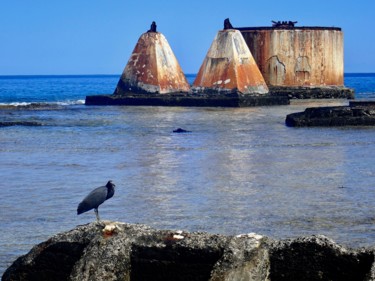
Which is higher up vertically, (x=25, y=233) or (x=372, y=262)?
(x=372, y=262)

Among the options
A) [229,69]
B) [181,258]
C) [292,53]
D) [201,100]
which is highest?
[292,53]

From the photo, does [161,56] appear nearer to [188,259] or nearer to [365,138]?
[365,138]

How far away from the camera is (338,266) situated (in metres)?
3.95

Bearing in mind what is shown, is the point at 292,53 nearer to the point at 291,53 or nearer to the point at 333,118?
the point at 291,53

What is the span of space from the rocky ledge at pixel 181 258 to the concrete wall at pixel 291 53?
3100 cm

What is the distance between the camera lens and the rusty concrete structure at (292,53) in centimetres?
3500

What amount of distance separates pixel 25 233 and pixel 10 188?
2.97m

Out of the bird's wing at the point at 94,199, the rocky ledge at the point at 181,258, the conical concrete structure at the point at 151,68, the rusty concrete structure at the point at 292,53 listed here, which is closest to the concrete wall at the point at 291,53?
the rusty concrete structure at the point at 292,53

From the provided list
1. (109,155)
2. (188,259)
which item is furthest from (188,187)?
(188,259)

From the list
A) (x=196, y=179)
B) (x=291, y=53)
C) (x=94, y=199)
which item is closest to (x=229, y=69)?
(x=291, y=53)

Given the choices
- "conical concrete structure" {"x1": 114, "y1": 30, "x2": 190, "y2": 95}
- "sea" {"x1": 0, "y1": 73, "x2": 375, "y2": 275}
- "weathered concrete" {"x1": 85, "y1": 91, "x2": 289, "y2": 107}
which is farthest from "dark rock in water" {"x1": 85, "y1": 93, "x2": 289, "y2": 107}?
"sea" {"x1": 0, "y1": 73, "x2": 375, "y2": 275}

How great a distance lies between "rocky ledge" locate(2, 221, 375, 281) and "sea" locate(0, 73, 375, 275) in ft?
5.38

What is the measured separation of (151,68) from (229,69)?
8.75 ft

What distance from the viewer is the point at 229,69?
30.0 m
